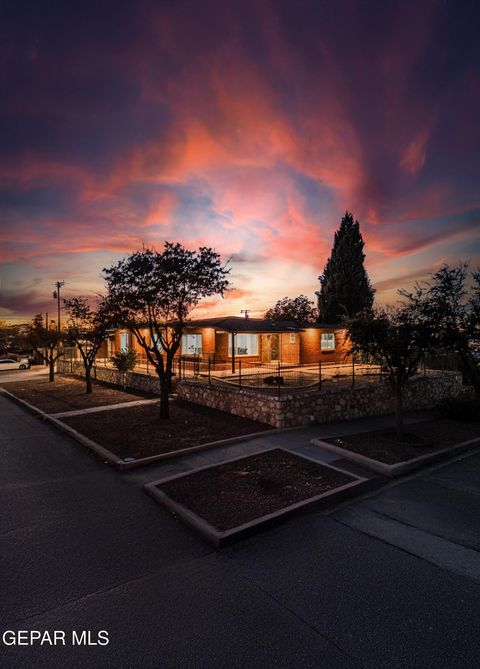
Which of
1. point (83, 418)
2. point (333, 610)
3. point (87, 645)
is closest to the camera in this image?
point (87, 645)

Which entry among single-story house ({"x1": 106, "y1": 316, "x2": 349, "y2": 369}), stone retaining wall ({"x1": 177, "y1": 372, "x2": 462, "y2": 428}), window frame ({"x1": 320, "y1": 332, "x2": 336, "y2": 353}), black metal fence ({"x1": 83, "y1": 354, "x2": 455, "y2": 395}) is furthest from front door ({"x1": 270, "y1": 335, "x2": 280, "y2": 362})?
stone retaining wall ({"x1": 177, "y1": 372, "x2": 462, "y2": 428})

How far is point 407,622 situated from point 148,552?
354 cm

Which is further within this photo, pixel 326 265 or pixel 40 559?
pixel 326 265

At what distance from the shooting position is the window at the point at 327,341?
95.3ft

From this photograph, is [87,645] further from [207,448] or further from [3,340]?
[3,340]

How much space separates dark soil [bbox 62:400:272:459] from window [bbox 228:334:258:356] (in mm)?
10963

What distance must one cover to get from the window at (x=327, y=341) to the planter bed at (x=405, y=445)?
54.1ft

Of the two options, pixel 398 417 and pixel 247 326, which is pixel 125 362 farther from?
pixel 398 417

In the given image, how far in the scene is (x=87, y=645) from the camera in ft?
11.9

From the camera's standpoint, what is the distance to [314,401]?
504 inches

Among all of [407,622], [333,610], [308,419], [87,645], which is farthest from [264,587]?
[308,419]

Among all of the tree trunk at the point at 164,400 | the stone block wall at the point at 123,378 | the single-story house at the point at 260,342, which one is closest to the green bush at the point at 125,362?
the stone block wall at the point at 123,378

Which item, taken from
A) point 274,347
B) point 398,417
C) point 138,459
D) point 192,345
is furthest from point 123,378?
point 398,417

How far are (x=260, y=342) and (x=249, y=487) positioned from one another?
21.0m
